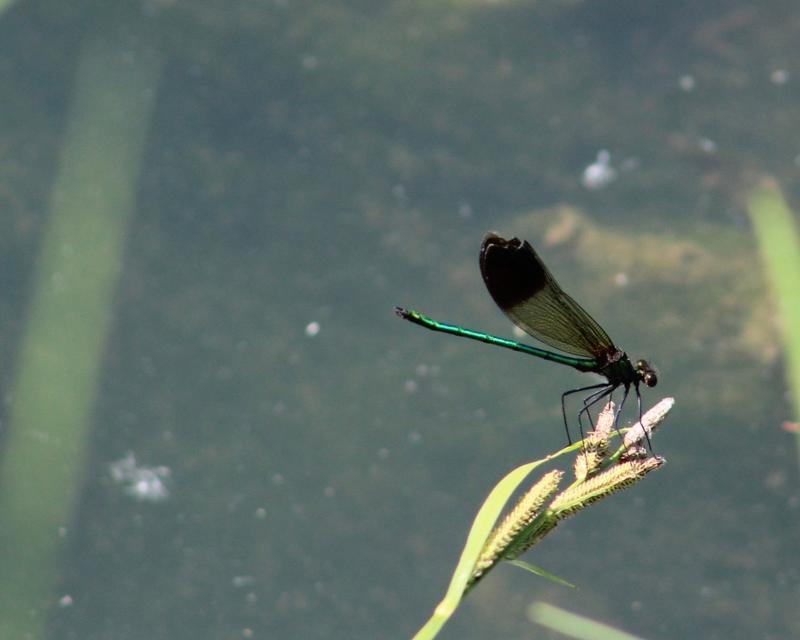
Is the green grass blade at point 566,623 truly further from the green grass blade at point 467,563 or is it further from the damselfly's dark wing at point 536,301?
the green grass blade at point 467,563

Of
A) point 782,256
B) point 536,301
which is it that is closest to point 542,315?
point 536,301

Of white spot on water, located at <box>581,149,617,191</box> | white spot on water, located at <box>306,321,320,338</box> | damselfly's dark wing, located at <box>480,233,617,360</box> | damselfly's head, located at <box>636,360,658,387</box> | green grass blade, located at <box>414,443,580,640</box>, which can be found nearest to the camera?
green grass blade, located at <box>414,443,580,640</box>

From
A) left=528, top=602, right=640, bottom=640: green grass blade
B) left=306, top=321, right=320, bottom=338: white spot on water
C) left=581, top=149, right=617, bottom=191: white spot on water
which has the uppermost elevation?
left=581, top=149, right=617, bottom=191: white spot on water

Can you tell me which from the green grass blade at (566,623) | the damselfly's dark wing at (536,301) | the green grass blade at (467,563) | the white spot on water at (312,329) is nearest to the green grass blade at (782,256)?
the damselfly's dark wing at (536,301)

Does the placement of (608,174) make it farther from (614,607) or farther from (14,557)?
(14,557)

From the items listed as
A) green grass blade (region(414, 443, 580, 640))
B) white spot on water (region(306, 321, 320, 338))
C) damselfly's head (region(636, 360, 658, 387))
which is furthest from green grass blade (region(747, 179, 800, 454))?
white spot on water (region(306, 321, 320, 338))

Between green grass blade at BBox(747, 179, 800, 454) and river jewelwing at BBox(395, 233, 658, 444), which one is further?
green grass blade at BBox(747, 179, 800, 454)

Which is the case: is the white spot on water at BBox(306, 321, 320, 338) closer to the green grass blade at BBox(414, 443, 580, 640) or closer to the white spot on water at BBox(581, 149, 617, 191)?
the white spot on water at BBox(581, 149, 617, 191)

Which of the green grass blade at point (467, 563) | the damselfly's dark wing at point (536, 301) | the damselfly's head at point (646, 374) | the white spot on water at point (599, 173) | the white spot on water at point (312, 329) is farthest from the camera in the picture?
the white spot on water at point (599, 173)

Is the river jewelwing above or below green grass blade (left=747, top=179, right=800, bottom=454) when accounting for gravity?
below
